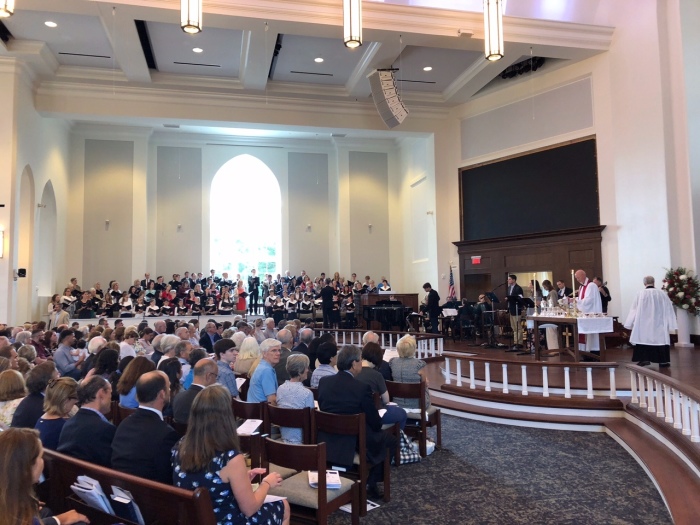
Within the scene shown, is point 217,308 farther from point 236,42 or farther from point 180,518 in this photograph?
point 180,518

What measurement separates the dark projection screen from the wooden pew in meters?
11.9

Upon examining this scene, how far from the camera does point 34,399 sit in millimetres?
3477

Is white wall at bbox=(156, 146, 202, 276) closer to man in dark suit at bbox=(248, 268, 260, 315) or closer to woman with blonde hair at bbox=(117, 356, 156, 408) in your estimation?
man in dark suit at bbox=(248, 268, 260, 315)

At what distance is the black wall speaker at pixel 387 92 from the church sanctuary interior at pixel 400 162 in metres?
0.05

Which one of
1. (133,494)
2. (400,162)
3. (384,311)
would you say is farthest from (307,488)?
(400,162)

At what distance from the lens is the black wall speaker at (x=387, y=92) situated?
42.1 feet

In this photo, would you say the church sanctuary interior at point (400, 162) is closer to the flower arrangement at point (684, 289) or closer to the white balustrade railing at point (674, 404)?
the white balustrade railing at point (674, 404)

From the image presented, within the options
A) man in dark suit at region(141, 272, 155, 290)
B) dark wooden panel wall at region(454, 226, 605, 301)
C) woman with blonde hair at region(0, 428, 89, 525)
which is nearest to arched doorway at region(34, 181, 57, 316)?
man in dark suit at region(141, 272, 155, 290)

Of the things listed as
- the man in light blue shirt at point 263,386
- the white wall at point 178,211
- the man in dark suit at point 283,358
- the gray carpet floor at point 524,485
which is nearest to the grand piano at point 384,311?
the white wall at point 178,211

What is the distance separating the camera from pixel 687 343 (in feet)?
33.4

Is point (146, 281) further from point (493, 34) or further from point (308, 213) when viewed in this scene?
point (493, 34)

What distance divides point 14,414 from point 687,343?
1099cm

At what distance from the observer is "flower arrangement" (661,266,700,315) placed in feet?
32.4

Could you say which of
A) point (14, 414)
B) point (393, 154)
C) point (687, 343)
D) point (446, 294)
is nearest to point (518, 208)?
point (446, 294)
